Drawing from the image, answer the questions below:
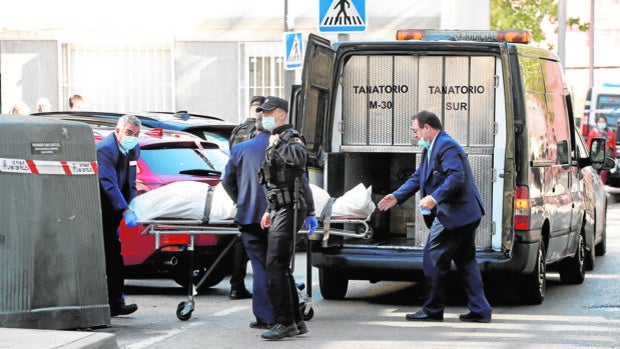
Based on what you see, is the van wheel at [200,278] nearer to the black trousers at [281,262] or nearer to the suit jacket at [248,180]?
the suit jacket at [248,180]

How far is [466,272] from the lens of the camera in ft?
38.2

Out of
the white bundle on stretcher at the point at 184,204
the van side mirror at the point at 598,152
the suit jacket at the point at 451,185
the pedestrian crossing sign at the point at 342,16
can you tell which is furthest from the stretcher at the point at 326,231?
the pedestrian crossing sign at the point at 342,16

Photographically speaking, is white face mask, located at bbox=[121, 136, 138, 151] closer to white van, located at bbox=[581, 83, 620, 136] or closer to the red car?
the red car

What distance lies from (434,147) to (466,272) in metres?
1.03

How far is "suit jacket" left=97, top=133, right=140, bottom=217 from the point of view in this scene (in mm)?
11406


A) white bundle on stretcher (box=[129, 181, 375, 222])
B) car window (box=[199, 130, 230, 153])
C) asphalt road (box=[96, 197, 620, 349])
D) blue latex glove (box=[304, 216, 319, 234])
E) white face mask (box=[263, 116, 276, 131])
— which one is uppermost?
white face mask (box=[263, 116, 276, 131])

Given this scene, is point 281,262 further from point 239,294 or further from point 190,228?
point 239,294

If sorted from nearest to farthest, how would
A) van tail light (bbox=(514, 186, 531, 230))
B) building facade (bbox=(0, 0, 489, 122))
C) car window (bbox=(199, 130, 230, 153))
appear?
van tail light (bbox=(514, 186, 531, 230)) → car window (bbox=(199, 130, 230, 153)) → building facade (bbox=(0, 0, 489, 122))

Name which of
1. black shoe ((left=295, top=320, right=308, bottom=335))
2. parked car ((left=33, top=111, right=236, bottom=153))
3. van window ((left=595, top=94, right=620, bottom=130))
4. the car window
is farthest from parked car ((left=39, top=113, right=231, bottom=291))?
van window ((left=595, top=94, right=620, bottom=130))

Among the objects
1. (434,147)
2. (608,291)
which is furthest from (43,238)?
(608,291)

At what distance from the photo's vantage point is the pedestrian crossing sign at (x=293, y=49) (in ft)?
72.2

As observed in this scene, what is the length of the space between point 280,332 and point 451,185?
194 cm

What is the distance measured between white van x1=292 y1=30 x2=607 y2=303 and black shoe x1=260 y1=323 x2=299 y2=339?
55.8 inches

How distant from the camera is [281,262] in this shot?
10.5 meters
